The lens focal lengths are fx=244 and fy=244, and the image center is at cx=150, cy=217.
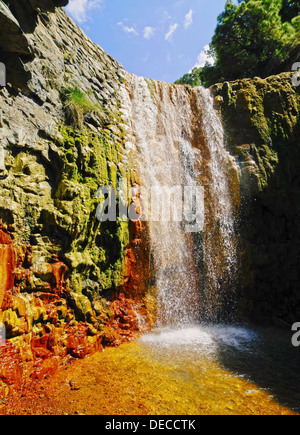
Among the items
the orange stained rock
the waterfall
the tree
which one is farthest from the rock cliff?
the tree

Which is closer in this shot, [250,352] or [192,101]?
[250,352]

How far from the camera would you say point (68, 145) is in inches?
193

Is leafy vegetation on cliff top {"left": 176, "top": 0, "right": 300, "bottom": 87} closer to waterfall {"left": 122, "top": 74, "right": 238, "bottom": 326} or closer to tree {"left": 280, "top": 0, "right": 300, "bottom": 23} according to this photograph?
tree {"left": 280, "top": 0, "right": 300, "bottom": 23}

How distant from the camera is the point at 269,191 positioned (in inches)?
289

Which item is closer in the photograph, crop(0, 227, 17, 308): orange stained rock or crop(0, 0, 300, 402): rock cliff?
crop(0, 227, 17, 308): orange stained rock

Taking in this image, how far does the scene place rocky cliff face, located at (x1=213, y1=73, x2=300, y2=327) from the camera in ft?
23.1

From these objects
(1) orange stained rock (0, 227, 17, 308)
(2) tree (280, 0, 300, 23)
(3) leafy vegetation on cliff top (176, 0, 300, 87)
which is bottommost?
(1) orange stained rock (0, 227, 17, 308)

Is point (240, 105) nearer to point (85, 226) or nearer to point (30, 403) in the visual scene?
point (85, 226)

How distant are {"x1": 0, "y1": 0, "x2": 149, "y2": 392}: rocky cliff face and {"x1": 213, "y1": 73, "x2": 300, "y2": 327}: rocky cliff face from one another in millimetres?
3467

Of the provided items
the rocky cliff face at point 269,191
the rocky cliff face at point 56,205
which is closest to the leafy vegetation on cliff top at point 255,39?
the rocky cliff face at point 269,191

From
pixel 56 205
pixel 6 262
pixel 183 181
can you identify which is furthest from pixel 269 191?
pixel 6 262

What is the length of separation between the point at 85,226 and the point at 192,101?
643 centimetres

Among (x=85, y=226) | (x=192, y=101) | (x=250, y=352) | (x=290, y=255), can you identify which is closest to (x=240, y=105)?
(x=192, y=101)

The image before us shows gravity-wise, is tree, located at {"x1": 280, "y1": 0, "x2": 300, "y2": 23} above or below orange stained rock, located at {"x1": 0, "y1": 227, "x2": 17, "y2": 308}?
above
